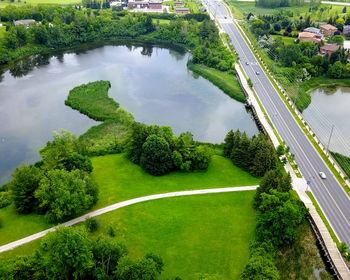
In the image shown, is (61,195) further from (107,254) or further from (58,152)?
(107,254)

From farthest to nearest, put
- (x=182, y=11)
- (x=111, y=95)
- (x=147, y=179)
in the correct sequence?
(x=182, y=11) → (x=111, y=95) → (x=147, y=179)

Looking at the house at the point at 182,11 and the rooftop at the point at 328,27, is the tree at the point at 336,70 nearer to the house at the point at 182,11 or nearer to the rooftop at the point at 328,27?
the rooftop at the point at 328,27

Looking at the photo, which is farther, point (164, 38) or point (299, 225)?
point (164, 38)

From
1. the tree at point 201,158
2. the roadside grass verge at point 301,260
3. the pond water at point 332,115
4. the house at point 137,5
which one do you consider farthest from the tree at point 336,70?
the house at point 137,5

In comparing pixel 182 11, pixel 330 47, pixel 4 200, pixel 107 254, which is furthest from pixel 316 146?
pixel 182 11

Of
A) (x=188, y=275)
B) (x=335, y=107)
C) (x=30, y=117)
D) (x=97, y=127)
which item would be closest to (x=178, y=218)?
(x=188, y=275)

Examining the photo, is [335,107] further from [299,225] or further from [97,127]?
[97,127]
